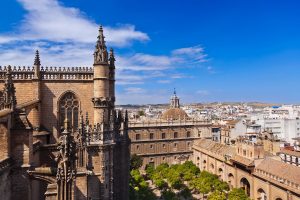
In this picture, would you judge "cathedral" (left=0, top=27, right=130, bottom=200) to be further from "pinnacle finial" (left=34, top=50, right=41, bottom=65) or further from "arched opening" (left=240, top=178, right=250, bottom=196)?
"arched opening" (left=240, top=178, right=250, bottom=196)

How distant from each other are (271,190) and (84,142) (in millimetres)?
22722

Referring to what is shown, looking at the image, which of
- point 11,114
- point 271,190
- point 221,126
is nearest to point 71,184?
point 11,114

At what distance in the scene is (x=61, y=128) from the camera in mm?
23234

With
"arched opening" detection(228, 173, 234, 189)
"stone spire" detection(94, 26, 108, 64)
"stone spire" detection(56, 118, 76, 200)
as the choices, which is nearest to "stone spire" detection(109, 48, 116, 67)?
"stone spire" detection(94, 26, 108, 64)

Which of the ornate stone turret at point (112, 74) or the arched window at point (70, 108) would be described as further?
the ornate stone turret at point (112, 74)

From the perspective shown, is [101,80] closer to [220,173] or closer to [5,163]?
[5,163]

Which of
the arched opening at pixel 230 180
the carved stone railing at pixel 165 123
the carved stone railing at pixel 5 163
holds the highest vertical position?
the carved stone railing at pixel 5 163

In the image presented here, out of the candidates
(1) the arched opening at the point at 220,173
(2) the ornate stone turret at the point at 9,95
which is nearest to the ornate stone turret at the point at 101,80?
(2) the ornate stone turret at the point at 9,95

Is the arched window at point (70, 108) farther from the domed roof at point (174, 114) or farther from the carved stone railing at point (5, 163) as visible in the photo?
the domed roof at point (174, 114)

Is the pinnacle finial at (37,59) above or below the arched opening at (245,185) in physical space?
above

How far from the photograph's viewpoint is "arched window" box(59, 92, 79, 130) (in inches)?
947

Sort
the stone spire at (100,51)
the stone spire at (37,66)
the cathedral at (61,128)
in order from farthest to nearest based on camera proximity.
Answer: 1. the stone spire at (37,66)
2. the stone spire at (100,51)
3. the cathedral at (61,128)

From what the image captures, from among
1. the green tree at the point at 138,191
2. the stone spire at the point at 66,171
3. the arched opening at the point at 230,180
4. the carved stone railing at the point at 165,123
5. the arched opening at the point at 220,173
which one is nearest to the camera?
the stone spire at the point at 66,171

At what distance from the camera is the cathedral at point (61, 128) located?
48.6ft
